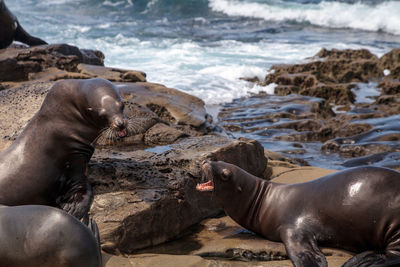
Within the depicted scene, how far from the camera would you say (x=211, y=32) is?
26.7 metres

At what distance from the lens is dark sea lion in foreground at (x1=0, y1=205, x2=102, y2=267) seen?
9.54 ft

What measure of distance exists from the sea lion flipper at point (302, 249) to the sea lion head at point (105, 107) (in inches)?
58.8

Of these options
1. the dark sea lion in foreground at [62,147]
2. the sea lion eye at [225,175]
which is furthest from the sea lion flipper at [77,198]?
the sea lion eye at [225,175]

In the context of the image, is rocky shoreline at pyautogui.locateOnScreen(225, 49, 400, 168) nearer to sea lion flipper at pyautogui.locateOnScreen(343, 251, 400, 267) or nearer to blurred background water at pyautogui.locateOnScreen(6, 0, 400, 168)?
blurred background water at pyautogui.locateOnScreen(6, 0, 400, 168)

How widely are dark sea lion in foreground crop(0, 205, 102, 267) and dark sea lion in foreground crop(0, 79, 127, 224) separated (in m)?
1.02

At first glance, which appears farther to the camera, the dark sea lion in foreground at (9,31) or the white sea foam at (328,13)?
the white sea foam at (328,13)

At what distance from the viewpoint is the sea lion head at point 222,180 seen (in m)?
4.50

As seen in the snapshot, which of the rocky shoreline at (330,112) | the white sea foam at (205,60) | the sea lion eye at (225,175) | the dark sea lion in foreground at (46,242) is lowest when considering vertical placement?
the white sea foam at (205,60)

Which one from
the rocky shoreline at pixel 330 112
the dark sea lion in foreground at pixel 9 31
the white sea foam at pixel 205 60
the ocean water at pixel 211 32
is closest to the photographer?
the rocky shoreline at pixel 330 112

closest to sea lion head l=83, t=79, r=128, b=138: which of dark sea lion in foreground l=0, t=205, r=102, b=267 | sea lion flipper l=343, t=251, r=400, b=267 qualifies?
dark sea lion in foreground l=0, t=205, r=102, b=267

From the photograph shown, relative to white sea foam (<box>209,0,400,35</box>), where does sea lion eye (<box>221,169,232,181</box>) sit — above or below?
above

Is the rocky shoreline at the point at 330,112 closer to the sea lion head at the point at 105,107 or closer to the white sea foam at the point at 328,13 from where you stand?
the sea lion head at the point at 105,107

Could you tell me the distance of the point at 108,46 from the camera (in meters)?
A: 22.0

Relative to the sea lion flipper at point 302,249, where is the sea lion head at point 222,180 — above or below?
above
